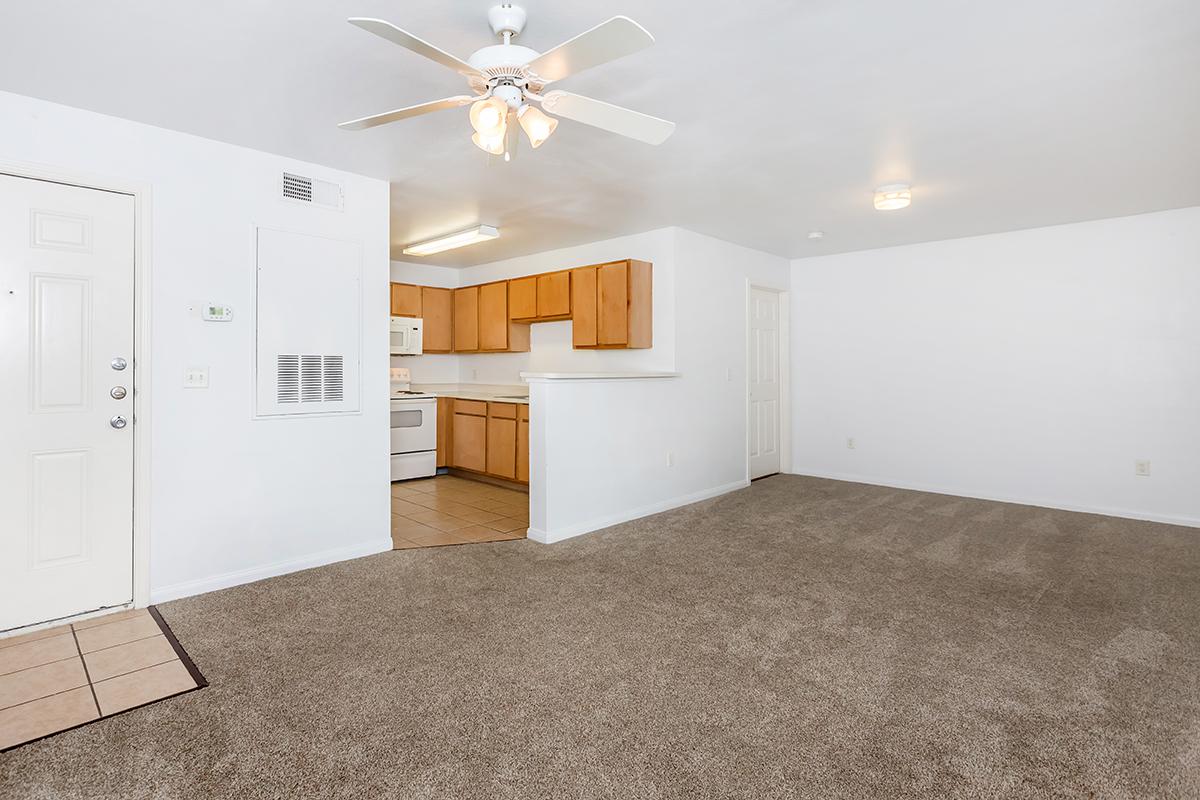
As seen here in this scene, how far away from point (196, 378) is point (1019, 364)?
5917mm

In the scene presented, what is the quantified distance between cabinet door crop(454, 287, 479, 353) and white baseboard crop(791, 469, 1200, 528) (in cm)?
383

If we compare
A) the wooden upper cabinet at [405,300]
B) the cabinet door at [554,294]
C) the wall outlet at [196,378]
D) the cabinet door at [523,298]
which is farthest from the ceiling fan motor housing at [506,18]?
the wooden upper cabinet at [405,300]

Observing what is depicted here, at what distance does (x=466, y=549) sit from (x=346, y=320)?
1594 millimetres

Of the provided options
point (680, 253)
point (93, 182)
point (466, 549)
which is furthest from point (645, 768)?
point (680, 253)

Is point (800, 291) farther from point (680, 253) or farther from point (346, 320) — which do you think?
point (346, 320)

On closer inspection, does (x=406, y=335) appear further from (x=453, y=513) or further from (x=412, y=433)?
(x=453, y=513)

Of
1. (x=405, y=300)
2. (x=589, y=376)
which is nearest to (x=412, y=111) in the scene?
(x=589, y=376)

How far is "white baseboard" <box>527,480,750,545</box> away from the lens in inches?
160

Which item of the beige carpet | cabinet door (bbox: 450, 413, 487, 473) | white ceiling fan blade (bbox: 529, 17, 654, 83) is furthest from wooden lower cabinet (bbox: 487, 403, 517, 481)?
white ceiling fan blade (bbox: 529, 17, 654, 83)

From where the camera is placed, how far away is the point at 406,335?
6359mm

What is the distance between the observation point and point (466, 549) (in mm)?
3871

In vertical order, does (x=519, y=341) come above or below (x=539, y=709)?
above

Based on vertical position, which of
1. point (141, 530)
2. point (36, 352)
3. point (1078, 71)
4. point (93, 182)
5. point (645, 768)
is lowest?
point (645, 768)

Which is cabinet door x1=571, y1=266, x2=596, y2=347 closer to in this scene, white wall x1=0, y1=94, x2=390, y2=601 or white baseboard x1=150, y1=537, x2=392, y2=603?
white wall x1=0, y1=94, x2=390, y2=601
